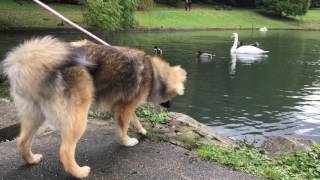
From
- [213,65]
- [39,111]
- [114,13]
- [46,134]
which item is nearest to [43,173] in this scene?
[39,111]

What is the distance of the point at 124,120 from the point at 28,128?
51.5 inches

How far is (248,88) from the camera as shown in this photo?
23734mm

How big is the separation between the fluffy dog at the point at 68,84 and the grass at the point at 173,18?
36.4 meters

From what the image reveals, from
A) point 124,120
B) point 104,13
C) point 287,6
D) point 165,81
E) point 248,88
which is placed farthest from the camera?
point 287,6

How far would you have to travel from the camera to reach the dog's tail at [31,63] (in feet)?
16.9

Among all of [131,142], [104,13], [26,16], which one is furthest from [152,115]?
[26,16]

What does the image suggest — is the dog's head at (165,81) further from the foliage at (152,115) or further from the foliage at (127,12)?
the foliage at (127,12)

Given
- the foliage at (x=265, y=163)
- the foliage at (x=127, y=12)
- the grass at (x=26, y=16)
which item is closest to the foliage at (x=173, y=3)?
the grass at (x=26, y=16)

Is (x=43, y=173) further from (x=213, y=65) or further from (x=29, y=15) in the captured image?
(x=29, y=15)

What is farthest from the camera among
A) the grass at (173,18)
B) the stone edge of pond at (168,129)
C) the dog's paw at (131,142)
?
the grass at (173,18)

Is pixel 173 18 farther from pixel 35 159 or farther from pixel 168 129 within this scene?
pixel 35 159

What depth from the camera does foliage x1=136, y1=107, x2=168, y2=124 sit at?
8281 mm

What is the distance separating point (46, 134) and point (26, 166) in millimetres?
1446

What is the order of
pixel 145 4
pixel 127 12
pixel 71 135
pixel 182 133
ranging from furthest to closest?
pixel 145 4 < pixel 127 12 < pixel 182 133 < pixel 71 135
